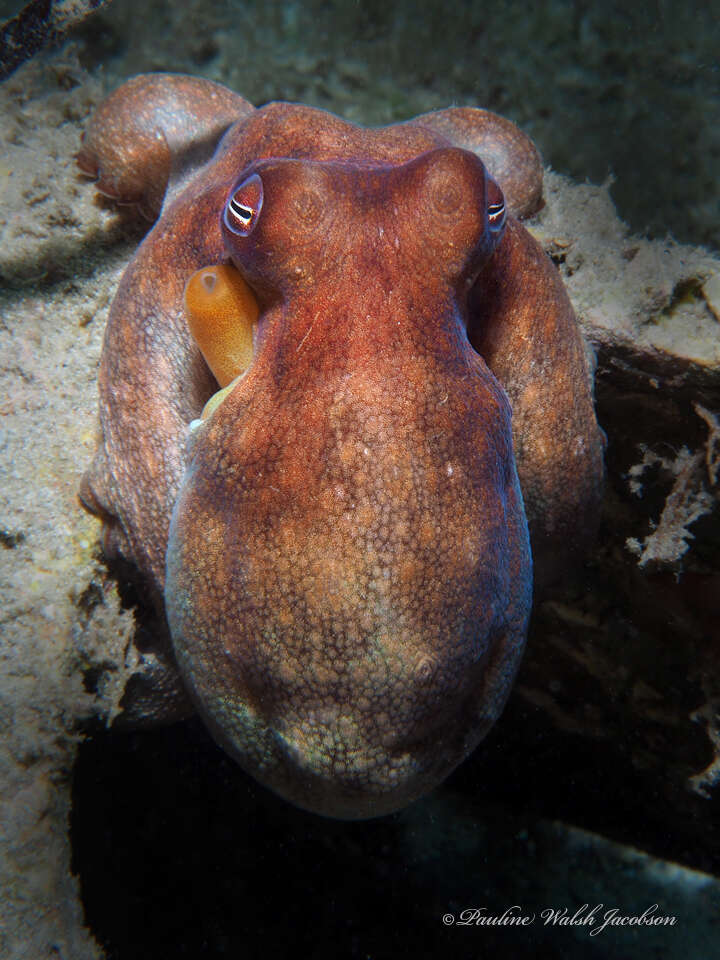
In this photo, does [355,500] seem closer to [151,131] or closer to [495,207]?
[495,207]

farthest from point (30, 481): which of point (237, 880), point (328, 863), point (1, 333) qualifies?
point (328, 863)

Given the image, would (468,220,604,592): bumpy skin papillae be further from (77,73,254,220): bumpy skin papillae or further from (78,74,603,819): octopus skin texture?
(77,73,254,220): bumpy skin papillae

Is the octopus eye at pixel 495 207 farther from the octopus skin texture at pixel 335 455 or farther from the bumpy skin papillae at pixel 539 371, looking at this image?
the bumpy skin papillae at pixel 539 371

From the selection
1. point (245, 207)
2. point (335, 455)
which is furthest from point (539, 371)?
point (245, 207)

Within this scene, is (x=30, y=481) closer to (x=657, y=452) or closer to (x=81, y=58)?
(x=81, y=58)

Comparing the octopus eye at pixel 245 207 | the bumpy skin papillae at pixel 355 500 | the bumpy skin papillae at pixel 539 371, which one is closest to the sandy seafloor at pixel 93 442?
the bumpy skin papillae at pixel 539 371

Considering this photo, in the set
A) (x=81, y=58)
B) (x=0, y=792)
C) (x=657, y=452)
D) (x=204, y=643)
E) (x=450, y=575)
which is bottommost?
(x=0, y=792)
